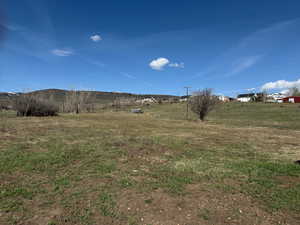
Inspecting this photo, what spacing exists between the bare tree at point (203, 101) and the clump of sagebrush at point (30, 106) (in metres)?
22.5

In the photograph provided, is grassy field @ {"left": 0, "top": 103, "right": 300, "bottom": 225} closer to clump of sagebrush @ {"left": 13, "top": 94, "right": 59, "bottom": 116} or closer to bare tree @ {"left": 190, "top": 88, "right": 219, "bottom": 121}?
bare tree @ {"left": 190, "top": 88, "right": 219, "bottom": 121}

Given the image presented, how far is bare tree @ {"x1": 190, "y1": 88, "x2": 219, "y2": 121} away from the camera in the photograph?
22.5 metres

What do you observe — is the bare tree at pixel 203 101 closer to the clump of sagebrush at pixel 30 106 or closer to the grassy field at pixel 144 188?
the grassy field at pixel 144 188

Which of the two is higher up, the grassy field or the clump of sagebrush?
the clump of sagebrush

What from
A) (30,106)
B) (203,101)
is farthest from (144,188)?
(30,106)

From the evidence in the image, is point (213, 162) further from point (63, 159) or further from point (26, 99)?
point (26, 99)

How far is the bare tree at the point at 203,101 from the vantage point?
2250 centimetres

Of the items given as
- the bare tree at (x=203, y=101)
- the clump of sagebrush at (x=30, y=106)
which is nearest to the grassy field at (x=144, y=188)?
the bare tree at (x=203, y=101)

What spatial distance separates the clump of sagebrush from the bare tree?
22536 millimetres

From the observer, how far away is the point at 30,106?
25453mm

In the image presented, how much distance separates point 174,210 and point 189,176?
5.16 ft

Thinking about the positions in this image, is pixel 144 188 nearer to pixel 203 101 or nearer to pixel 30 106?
pixel 203 101

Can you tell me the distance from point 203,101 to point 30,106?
2469 centimetres

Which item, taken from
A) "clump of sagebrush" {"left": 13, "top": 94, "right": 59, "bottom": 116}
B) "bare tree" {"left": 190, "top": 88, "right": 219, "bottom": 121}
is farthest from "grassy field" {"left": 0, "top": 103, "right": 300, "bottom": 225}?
"clump of sagebrush" {"left": 13, "top": 94, "right": 59, "bottom": 116}
